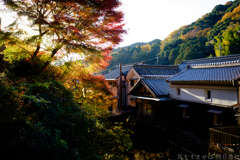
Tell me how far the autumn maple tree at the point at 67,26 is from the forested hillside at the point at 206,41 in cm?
3303

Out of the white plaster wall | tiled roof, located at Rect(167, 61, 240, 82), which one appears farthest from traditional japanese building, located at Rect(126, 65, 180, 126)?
tiled roof, located at Rect(167, 61, 240, 82)

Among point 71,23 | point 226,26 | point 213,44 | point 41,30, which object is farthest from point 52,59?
point 226,26

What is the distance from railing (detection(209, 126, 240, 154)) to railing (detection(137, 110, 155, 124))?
28.6ft

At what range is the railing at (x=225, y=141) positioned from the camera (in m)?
7.87

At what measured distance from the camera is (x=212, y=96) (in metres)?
12.4

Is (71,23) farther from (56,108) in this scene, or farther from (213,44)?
(213,44)

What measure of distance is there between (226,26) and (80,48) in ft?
151

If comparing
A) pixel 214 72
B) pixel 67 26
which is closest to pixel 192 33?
pixel 214 72

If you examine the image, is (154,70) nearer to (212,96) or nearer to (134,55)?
(212,96)

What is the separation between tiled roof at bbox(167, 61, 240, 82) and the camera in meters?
11.4

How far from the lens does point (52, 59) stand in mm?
8148

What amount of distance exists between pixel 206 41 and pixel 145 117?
1348 inches

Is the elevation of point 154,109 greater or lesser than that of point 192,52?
lesser

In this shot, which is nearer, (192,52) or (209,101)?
(209,101)
